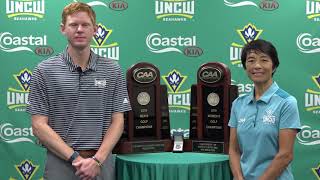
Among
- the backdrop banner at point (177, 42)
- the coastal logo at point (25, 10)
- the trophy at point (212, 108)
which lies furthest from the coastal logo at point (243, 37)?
the coastal logo at point (25, 10)

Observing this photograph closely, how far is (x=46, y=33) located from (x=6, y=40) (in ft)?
1.03

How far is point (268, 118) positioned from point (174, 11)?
172 centimetres

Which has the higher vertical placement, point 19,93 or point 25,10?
point 25,10

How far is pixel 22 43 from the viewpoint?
339cm

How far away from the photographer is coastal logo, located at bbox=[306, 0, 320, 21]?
3338mm

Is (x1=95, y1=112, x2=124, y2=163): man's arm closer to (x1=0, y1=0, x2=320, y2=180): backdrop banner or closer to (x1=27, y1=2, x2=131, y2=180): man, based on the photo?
(x1=27, y1=2, x2=131, y2=180): man

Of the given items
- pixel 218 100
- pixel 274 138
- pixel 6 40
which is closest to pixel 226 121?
pixel 218 100

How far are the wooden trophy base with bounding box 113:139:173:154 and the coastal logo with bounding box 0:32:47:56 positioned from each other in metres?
1.47

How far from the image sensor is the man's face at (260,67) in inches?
75.2

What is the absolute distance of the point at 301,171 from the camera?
337cm

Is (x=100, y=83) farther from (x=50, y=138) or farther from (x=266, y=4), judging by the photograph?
(x=266, y=4)

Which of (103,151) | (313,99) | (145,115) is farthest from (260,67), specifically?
(313,99)

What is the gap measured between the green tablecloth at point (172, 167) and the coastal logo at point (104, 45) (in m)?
1.36

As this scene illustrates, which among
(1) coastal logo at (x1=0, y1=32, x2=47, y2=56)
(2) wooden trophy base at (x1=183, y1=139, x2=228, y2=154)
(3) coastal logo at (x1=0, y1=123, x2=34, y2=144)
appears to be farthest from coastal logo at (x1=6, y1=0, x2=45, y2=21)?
(2) wooden trophy base at (x1=183, y1=139, x2=228, y2=154)
